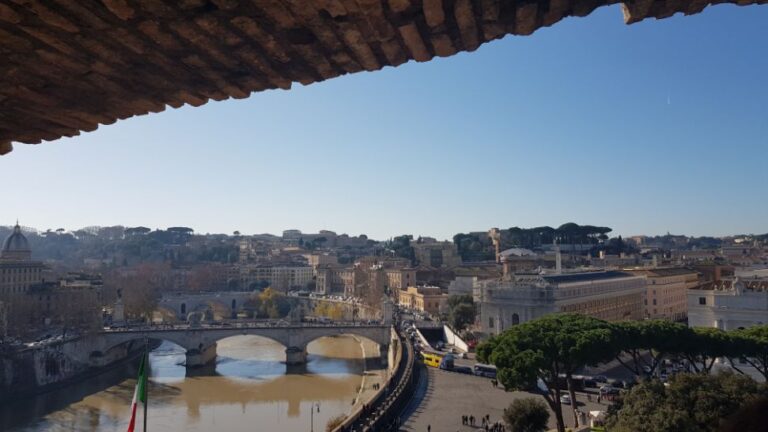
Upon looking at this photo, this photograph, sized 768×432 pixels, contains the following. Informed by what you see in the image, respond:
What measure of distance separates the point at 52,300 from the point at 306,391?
62.1 ft

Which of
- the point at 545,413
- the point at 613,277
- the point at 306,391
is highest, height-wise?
the point at 613,277

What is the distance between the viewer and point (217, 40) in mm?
2330

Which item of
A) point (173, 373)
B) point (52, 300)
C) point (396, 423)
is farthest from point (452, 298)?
point (52, 300)

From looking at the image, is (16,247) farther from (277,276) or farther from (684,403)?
(684,403)

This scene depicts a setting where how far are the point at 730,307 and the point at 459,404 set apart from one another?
11822 mm

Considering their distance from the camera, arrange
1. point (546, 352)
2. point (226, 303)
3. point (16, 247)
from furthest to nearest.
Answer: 1. point (226, 303)
2. point (16, 247)
3. point (546, 352)

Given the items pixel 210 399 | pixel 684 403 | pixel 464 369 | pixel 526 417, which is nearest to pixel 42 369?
pixel 210 399

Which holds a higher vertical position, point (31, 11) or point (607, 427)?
point (31, 11)

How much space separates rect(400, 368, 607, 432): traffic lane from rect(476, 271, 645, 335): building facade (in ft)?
22.1

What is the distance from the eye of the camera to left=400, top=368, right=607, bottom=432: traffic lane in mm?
15117

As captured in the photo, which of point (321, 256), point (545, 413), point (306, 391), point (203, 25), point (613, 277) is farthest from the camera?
point (321, 256)

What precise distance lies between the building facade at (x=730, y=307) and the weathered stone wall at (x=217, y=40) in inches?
906

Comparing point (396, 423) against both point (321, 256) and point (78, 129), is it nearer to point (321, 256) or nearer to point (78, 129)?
point (78, 129)

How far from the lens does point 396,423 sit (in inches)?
575
